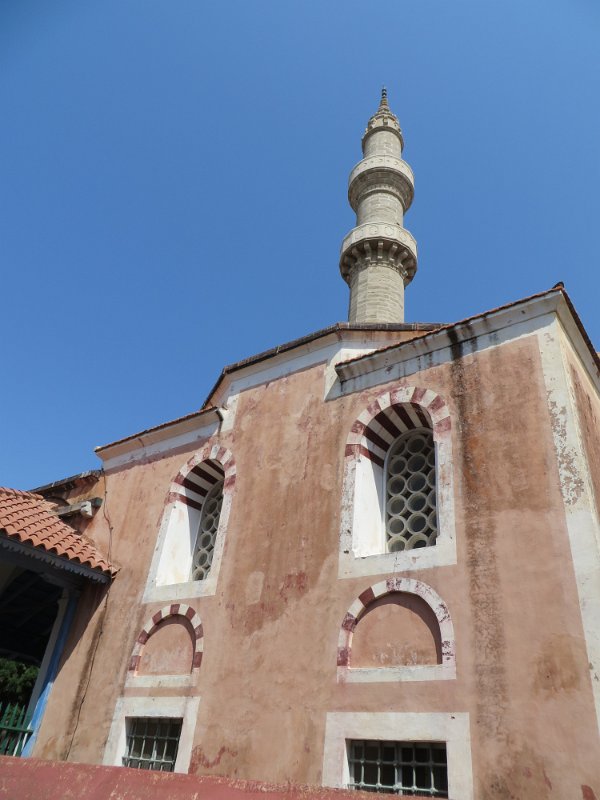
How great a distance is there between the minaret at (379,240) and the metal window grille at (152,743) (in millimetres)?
11029

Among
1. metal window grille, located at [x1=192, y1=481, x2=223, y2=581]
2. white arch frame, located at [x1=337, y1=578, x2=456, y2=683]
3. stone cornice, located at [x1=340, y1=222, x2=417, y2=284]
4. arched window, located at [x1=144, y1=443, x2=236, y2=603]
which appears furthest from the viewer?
stone cornice, located at [x1=340, y1=222, x2=417, y2=284]

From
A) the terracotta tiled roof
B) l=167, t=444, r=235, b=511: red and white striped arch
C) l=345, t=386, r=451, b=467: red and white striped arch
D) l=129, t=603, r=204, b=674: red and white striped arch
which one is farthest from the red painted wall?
l=167, t=444, r=235, b=511: red and white striped arch

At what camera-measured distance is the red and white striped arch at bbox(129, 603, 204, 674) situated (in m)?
7.29

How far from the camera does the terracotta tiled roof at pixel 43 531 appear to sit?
794cm

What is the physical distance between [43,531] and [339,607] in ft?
16.1

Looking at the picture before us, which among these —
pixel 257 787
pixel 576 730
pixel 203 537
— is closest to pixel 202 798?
pixel 257 787

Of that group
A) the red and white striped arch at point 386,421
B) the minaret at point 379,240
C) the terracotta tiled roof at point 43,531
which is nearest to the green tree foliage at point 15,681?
the terracotta tiled roof at point 43,531

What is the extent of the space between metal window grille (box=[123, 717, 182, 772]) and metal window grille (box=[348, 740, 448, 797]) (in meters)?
2.50

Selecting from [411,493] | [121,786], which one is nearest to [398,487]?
[411,493]

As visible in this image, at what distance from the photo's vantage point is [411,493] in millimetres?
6918

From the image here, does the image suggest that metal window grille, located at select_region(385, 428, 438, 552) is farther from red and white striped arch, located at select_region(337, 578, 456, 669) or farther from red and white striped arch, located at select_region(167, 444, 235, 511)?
red and white striped arch, located at select_region(167, 444, 235, 511)

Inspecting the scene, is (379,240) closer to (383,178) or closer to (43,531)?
(383,178)

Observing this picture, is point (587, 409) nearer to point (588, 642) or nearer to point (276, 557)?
point (588, 642)

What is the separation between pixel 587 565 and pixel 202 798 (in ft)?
11.5
